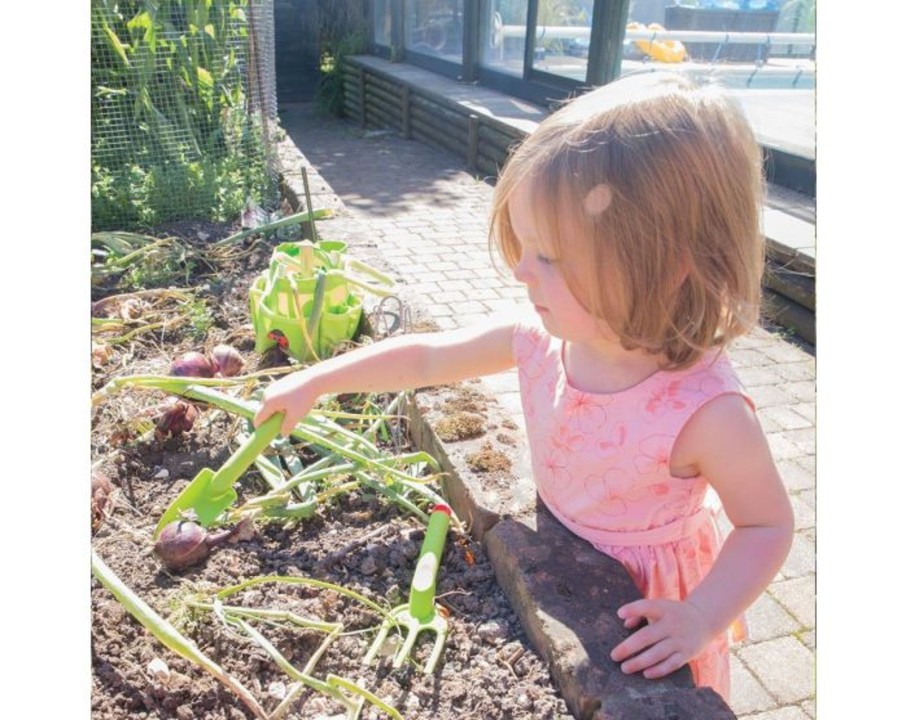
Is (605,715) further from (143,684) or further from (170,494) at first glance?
(170,494)

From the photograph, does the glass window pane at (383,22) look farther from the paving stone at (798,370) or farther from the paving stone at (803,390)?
the paving stone at (803,390)

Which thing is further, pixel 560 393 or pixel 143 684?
pixel 560 393

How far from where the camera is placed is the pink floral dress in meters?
1.32

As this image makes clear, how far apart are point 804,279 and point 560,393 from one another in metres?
3.17

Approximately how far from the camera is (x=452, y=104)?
811 cm

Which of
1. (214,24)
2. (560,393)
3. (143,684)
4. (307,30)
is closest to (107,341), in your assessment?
(143,684)

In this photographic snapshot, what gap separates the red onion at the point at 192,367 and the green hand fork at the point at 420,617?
3.05 ft

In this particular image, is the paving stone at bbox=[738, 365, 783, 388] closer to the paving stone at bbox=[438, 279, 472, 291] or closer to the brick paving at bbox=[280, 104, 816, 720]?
the brick paving at bbox=[280, 104, 816, 720]

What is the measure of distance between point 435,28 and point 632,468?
954 centimetres

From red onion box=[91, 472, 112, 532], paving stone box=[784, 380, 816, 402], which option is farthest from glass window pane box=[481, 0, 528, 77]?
red onion box=[91, 472, 112, 532]

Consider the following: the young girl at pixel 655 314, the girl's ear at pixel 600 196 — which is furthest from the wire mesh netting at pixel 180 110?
the girl's ear at pixel 600 196

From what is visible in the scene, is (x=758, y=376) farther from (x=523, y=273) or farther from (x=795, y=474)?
(x=523, y=273)

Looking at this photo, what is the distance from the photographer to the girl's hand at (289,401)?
1.60m

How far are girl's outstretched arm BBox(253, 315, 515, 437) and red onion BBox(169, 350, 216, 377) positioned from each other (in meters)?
0.58
